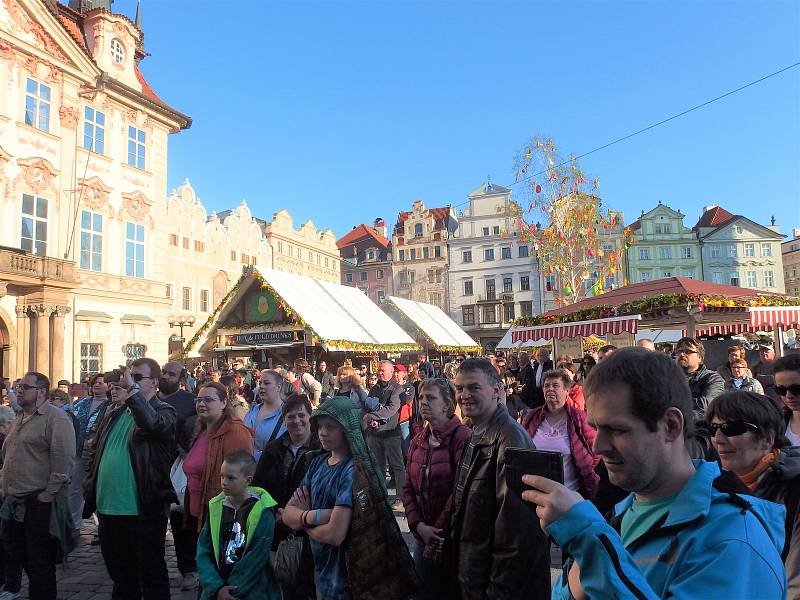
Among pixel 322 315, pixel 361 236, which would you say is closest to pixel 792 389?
pixel 322 315

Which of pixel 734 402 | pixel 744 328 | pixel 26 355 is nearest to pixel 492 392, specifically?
pixel 734 402

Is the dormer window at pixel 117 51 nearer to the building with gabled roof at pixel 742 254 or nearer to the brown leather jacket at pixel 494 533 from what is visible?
Result: the brown leather jacket at pixel 494 533

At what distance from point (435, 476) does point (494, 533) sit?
83 centimetres

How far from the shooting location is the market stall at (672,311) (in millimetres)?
11680

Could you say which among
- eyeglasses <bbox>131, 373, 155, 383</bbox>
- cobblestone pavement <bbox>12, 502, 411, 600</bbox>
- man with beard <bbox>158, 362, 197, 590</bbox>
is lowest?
A: cobblestone pavement <bbox>12, 502, 411, 600</bbox>

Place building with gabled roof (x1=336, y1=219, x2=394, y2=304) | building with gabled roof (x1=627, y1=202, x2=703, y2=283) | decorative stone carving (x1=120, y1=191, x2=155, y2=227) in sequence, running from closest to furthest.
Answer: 1. decorative stone carving (x1=120, y1=191, x2=155, y2=227)
2. building with gabled roof (x1=627, y1=202, x2=703, y2=283)
3. building with gabled roof (x1=336, y1=219, x2=394, y2=304)

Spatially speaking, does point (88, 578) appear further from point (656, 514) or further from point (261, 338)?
point (261, 338)

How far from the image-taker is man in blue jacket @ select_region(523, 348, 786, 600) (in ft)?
A: 3.81

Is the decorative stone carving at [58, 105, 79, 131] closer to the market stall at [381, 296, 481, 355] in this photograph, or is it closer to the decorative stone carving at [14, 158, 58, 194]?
the decorative stone carving at [14, 158, 58, 194]

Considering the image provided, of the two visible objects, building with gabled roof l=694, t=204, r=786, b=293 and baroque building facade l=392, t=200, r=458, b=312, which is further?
building with gabled roof l=694, t=204, r=786, b=293

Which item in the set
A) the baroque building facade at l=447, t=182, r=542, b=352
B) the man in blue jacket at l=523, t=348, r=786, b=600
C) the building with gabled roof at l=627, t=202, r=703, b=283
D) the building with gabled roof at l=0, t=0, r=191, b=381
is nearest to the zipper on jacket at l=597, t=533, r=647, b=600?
the man in blue jacket at l=523, t=348, r=786, b=600

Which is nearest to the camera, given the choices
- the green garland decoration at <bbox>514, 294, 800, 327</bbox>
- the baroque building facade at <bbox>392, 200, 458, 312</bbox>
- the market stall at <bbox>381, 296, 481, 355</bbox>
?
the green garland decoration at <bbox>514, 294, 800, 327</bbox>

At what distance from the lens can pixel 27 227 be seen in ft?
64.3

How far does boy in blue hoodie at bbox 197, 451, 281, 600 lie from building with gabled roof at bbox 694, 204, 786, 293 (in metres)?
65.9
